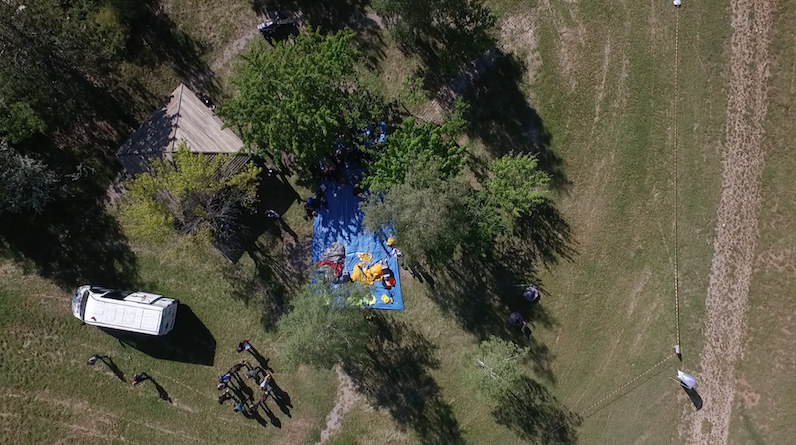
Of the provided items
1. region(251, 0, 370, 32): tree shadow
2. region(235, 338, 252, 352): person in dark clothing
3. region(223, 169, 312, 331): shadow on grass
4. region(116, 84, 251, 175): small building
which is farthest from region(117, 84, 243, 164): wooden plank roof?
region(235, 338, 252, 352): person in dark clothing

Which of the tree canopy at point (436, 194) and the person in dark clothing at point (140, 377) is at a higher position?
the tree canopy at point (436, 194)

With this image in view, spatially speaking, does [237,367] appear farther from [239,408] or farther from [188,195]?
[188,195]

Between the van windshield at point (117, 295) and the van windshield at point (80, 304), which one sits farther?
the van windshield at point (117, 295)

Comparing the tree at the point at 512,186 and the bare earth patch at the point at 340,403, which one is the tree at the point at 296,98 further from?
the bare earth patch at the point at 340,403

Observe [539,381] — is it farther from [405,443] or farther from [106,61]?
[106,61]

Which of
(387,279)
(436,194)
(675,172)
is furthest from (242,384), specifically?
(675,172)

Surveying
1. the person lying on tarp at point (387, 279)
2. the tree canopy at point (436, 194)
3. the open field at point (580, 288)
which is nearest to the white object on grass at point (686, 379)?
the open field at point (580, 288)
